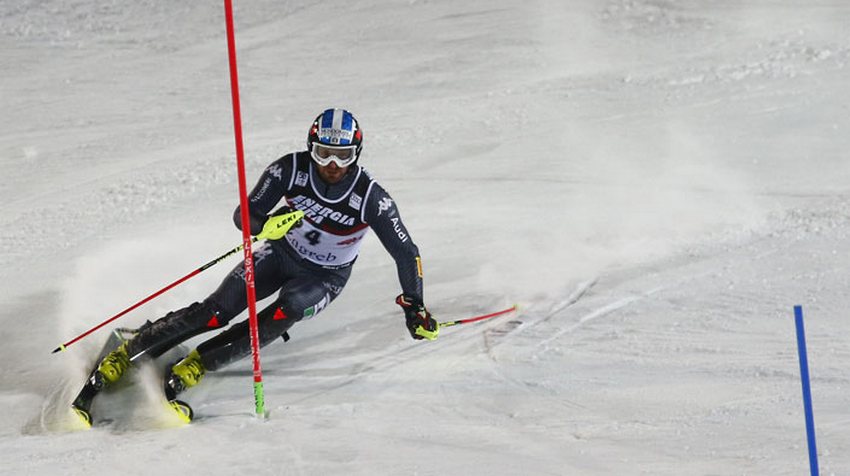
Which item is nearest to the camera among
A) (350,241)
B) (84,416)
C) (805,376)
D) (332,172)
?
(805,376)

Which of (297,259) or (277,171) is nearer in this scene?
(277,171)

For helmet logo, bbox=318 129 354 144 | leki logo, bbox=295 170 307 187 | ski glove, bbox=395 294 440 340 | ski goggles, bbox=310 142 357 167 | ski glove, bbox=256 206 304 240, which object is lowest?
ski glove, bbox=395 294 440 340

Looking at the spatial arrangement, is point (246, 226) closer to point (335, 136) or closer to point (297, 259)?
point (335, 136)

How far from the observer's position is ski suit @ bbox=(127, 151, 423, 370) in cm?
575

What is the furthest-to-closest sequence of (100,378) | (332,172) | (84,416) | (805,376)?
1. (332,172)
2. (100,378)
3. (84,416)
4. (805,376)

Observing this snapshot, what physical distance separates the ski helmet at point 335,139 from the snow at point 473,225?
3.76ft

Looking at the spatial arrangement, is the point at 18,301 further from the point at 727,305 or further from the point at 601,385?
the point at 727,305

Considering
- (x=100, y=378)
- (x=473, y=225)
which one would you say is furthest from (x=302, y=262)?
(x=473, y=225)

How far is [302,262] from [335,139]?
0.87 metres

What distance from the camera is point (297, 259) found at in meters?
6.20

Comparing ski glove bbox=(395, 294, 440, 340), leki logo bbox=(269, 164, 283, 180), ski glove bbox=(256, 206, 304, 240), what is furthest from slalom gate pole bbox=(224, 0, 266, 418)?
ski glove bbox=(395, 294, 440, 340)

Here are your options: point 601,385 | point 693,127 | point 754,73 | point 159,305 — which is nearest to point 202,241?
point 159,305

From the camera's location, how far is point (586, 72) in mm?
11242

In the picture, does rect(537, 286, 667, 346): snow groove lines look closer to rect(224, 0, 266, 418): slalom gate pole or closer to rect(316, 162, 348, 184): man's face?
rect(316, 162, 348, 184): man's face
